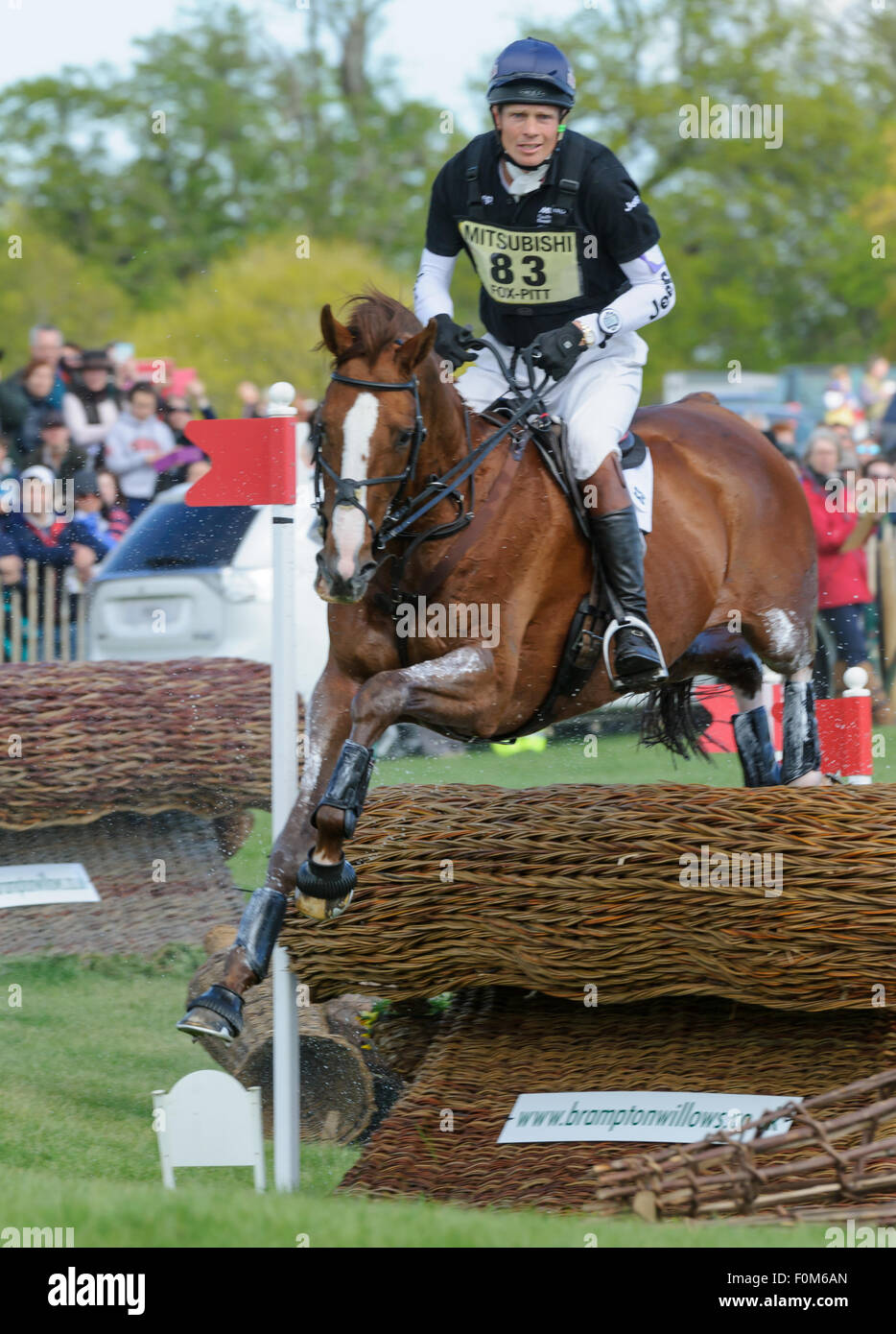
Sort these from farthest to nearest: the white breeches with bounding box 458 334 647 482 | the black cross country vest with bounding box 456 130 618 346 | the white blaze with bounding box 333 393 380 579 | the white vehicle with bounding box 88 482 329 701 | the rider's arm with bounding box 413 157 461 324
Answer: the white vehicle with bounding box 88 482 329 701 → the rider's arm with bounding box 413 157 461 324 → the white breeches with bounding box 458 334 647 482 → the black cross country vest with bounding box 456 130 618 346 → the white blaze with bounding box 333 393 380 579

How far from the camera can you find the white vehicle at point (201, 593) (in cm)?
969

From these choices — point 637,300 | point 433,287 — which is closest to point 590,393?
point 637,300

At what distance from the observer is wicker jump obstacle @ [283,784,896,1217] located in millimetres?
4512

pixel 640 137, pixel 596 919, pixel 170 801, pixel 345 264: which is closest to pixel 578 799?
pixel 596 919

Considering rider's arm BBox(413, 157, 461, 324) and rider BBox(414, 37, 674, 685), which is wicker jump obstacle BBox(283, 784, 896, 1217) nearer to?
rider BBox(414, 37, 674, 685)

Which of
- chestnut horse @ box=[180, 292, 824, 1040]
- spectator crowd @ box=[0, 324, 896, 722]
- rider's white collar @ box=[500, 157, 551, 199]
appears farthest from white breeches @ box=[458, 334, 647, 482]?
spectator crowd @ box=[0, 324, 896, 722]

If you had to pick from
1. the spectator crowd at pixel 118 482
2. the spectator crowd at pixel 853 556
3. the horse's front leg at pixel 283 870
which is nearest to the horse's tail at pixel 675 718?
the horse's front leg at pixel 283 870

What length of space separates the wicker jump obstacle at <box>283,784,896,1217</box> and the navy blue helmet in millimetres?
2083

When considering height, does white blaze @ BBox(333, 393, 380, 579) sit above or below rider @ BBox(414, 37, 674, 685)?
below

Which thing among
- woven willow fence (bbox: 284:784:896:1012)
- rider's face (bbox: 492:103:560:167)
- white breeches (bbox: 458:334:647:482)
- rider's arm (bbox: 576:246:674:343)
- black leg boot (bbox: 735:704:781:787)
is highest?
rider's face (bbox: 492:103:560:167)

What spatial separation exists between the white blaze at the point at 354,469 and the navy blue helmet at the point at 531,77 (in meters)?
1.10

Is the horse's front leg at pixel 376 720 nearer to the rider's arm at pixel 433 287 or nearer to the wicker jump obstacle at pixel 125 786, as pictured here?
the rider's arm at pixel 433 287

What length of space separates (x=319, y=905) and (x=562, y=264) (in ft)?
6.83

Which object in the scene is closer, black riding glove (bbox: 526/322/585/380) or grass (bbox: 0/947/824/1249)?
grass (bbox: 0/947/824/1249)
